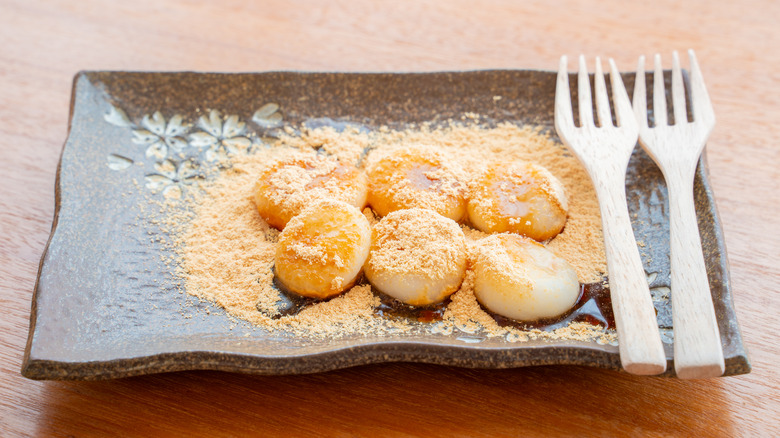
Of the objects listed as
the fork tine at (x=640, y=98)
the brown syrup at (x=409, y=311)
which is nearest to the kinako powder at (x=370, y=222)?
the brown syrup at (x=409, y=311)

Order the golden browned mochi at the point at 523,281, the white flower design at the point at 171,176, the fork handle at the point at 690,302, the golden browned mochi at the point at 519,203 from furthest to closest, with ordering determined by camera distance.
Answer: the white flower design at the point at 171,176
the golden browned mochi at the point at 519,203
the golden browned mochi at the point at 523,281
the fork handle at the point at 690,302

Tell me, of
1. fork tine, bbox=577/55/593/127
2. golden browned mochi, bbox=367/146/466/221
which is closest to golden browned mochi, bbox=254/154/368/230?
golden browned mochi, bbox=367/146/466/221

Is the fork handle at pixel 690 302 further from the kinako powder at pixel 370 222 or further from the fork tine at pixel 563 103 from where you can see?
the fork tine at pixel 563 103

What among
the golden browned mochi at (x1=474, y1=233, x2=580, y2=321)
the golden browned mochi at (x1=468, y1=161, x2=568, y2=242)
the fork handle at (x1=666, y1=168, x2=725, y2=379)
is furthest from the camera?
the golden browned mochi at (x1=468, y1=161, x2=568, y2=242)

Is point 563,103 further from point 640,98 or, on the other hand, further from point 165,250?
point 165,250

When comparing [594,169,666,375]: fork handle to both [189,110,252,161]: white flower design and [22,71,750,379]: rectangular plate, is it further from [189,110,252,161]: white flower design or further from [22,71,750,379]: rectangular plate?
[189,110,252,161]: white flower design

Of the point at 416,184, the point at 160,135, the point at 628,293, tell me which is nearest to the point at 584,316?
the point at 628,293

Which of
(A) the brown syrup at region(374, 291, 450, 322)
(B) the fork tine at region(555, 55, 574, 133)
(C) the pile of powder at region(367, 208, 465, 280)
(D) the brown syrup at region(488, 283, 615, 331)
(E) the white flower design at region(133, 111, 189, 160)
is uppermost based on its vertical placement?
(B) the fork tine at region(555, 55, 574, 133)
